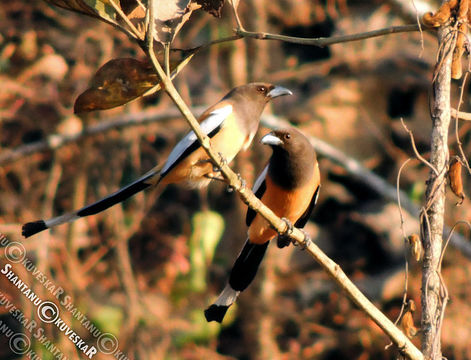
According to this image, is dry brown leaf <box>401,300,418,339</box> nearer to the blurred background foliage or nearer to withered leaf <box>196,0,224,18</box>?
withered leaf <box>196,0,224,18</box>

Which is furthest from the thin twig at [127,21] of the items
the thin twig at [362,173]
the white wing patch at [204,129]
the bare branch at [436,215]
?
the thin twig at [362,173]

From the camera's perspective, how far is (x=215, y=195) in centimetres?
848

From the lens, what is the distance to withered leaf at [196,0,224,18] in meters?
2.14

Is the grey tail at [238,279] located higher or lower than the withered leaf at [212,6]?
lower

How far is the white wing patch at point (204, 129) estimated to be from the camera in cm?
341

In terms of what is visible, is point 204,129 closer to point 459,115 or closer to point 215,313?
point 215,313

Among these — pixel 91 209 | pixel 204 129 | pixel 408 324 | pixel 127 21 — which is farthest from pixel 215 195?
pixel 127 21

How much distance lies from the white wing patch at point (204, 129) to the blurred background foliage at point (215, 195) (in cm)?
278

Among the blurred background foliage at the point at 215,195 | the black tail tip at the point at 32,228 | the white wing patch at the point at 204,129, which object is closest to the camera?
the black tail tip at the point at 32,228

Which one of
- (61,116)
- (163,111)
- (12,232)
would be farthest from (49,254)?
(163,111)

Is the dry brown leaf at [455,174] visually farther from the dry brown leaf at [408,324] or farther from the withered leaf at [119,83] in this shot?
the withered leaf at [119,83]

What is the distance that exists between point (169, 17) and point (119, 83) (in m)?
0.25

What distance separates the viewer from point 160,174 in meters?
3.39

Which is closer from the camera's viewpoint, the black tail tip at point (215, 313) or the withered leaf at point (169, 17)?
the withered leaf at point (169, 17)
